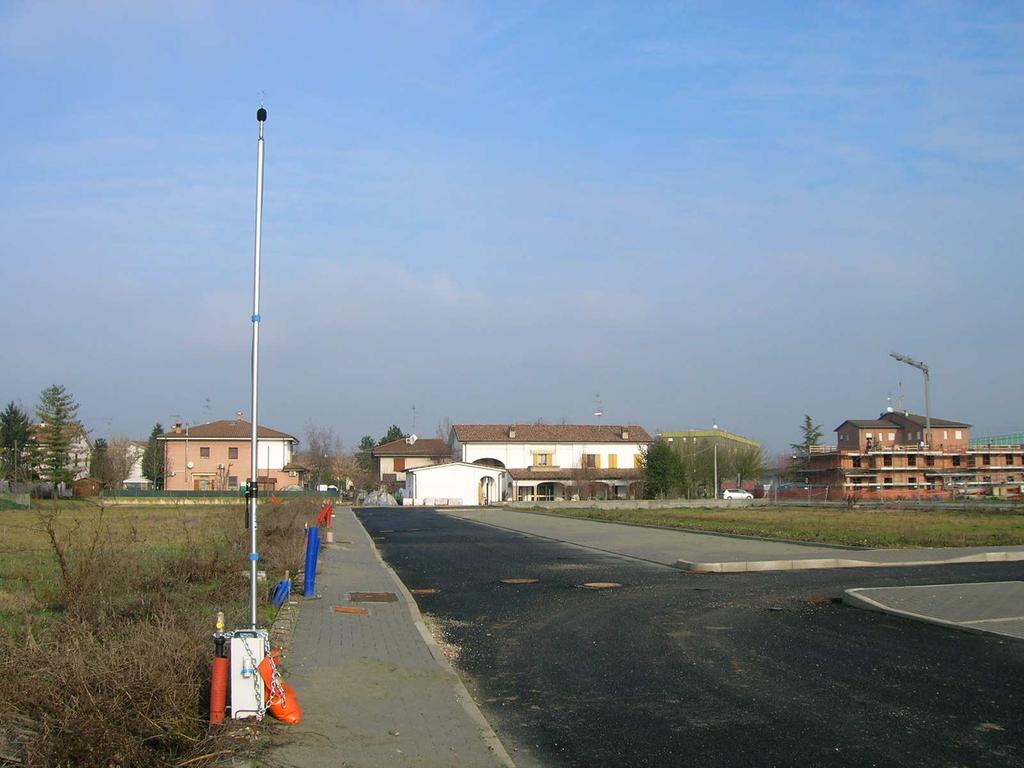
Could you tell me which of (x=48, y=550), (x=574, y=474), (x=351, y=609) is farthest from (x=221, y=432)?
(x=351, y=609)

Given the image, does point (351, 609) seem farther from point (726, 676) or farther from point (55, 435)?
point (55, 435)

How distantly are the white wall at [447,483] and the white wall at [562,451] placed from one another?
14278 millimetres

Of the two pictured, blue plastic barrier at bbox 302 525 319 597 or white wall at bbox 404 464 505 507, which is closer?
blue plastic barrier at bbox 302 525 319 597

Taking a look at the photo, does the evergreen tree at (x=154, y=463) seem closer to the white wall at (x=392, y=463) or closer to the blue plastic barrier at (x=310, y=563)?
the white wall at (x=392, y=463)

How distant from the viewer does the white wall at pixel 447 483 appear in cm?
7700

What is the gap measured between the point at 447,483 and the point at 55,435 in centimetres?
3130

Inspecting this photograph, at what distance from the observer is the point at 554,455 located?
309 feet

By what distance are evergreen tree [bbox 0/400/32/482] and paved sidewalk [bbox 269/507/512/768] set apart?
74615mm

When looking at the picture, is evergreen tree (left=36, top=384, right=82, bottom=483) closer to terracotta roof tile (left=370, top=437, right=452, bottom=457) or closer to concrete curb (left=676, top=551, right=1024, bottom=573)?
terracotta roof tile (left=370, top=437, right=452, bottom=457)

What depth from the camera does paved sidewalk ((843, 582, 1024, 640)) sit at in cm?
1162

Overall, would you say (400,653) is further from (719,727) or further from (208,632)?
(719,727)

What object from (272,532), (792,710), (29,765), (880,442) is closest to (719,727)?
(792,710)

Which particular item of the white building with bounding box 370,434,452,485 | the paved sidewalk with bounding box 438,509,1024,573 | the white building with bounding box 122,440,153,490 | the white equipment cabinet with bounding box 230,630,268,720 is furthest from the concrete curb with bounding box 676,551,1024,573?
the white building with bounding box 122,440,153,490

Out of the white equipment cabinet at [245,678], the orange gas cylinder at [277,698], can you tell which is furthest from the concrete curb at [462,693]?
the white equipment cabinet at [245,678]
